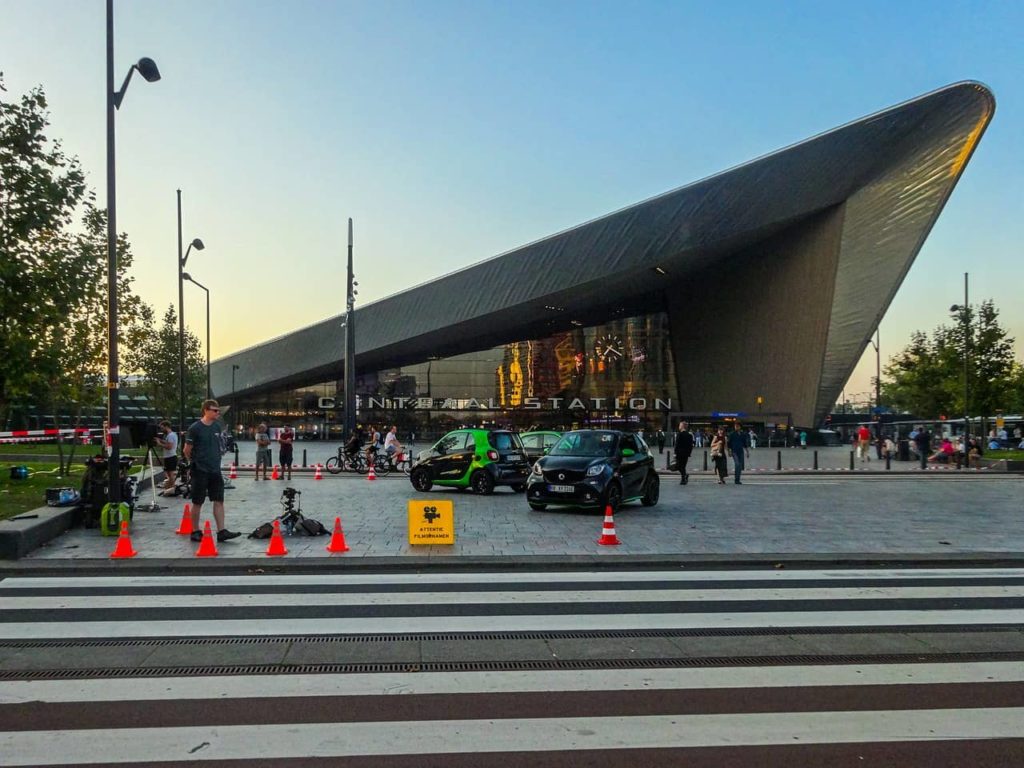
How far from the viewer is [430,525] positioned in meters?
10.6

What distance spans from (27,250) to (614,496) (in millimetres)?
11738

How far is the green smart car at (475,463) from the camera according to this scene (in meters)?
18.8

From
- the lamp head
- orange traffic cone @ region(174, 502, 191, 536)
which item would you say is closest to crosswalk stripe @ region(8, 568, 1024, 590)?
orange traffic cone @ region(174, 502, 191, 536)

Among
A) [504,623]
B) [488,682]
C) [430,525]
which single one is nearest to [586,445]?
[430,525]

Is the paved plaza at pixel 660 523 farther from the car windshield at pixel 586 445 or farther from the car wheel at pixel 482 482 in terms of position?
the car windshield at pixel 586 445

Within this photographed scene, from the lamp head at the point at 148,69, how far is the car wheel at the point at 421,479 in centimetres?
1005

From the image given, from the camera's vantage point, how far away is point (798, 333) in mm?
52219

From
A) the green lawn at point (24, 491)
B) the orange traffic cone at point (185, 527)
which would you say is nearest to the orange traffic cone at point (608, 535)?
the orange traffic cone at point (185, 527)

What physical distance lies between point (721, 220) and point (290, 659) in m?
46.8

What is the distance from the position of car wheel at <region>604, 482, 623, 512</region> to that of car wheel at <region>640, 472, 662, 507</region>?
1.21 metres

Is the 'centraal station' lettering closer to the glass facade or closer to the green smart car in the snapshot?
the glass facade

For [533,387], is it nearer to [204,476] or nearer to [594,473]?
[594,473]

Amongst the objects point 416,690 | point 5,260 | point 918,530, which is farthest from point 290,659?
point 5,260

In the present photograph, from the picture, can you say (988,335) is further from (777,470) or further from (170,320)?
(170,320)
